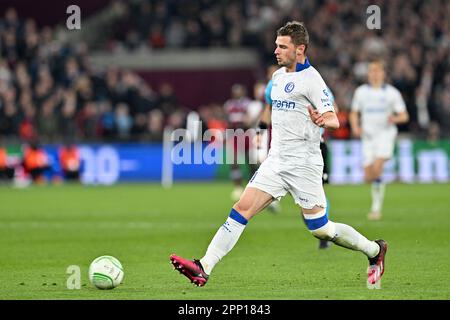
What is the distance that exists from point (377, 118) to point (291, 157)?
8.31 metres

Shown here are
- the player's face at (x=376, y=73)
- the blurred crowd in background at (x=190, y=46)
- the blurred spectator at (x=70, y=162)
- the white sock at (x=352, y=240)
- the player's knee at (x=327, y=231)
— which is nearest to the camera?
the player's knee at (x=327, y=231)

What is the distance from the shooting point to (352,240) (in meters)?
9.58

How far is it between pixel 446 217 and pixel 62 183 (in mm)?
13357

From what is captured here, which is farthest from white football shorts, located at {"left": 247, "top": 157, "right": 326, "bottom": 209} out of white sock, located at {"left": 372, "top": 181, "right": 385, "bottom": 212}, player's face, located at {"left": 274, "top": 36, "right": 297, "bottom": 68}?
white sock, located at {"left": 372, "top": 181, "right": 385, "bottom": 212}

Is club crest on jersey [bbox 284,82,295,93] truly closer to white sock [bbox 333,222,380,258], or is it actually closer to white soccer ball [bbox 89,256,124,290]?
white sock [bbox 333,222,380,258]

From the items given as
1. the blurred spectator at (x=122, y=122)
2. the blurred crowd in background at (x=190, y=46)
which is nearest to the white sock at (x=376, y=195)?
the blurred crowd in background at (x=190, y=46)

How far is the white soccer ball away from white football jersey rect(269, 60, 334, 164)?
172 cm

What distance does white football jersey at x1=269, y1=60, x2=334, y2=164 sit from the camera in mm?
9320

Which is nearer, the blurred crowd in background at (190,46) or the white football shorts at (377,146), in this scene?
the white football shorts at (377,146)

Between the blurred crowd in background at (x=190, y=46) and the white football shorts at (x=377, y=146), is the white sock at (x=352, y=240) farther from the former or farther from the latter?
A: the blurred crowd in background at (x=190, y=46)

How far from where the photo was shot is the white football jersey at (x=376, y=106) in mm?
17312

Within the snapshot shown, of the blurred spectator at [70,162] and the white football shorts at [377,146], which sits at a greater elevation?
the white football shorts at [377,146]

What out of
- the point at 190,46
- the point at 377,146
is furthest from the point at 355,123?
the point at 190,46

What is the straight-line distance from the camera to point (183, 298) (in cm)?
867
